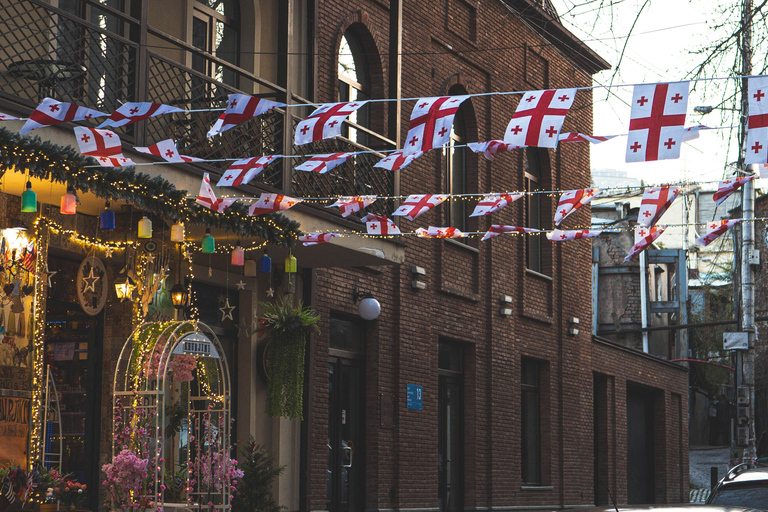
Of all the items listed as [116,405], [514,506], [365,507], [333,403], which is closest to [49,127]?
[116,405]

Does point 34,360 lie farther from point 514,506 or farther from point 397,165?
point 514,506

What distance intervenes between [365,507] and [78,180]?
8.06 meters

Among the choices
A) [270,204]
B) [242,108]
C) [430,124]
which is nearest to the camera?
[242,108]

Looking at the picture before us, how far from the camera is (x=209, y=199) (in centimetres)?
1023

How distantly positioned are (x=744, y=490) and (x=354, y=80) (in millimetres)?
8665

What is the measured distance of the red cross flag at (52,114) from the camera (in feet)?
27.0

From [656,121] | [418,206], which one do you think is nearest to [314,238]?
[418,206]

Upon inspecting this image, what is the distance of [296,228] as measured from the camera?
1178 centimetres

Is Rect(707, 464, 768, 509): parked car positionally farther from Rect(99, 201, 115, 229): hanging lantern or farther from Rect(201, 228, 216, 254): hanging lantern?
Rect(99, 201, 115, 229): hanging lantern

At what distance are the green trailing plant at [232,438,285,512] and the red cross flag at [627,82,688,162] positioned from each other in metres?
6.23

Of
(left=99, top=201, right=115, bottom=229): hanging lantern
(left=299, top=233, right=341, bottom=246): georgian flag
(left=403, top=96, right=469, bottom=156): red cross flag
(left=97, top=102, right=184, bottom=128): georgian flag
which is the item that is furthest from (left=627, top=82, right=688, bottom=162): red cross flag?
(left=99, top=201, right=115, bottom=229): hanging lantern

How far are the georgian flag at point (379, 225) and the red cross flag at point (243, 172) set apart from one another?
8.52 feet

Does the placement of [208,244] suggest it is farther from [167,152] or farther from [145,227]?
[167,152]

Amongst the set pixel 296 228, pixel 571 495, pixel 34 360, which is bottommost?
pixel 571 495
